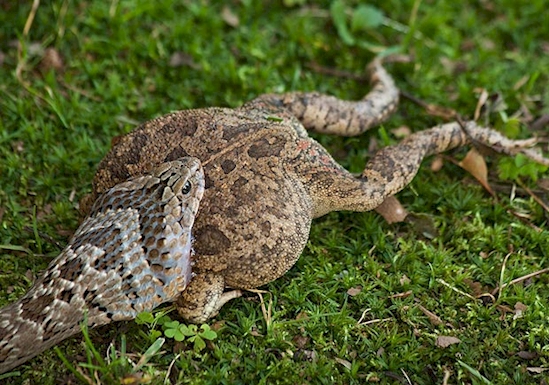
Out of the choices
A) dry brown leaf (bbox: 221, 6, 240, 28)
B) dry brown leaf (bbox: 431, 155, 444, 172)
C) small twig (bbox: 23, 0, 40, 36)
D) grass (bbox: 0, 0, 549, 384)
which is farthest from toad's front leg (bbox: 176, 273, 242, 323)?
small twig (bbox: 23, 0, 40, 36)

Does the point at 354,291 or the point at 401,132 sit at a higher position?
the point at 401,132

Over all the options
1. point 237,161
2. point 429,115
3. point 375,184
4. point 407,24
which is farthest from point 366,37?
point 237,161

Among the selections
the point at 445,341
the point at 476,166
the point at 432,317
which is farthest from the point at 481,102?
the point at 445,341

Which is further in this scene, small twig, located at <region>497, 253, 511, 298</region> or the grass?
small twig, located at <region>497, 253, 511, 298</region>

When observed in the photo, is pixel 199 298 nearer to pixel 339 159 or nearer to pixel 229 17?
pixel 339 159

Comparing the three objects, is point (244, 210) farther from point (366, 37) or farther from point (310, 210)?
point (366, 37)

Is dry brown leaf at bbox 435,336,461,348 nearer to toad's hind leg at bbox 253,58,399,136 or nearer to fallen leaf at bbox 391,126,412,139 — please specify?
toad's hind leg at bbox 253,58,399,136

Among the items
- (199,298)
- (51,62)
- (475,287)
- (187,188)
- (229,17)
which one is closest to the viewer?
(187,188)
